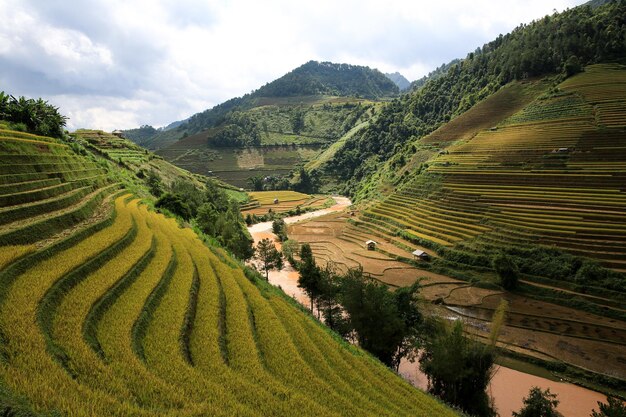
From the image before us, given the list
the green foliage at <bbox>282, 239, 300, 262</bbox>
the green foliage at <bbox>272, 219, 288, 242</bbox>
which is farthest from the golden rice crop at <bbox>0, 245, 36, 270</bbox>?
the green foliage at <bbox>272, 219, 288, 242</bbox>

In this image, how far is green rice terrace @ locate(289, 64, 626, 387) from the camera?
30156 mm

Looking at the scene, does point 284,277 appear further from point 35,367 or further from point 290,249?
point 35,367

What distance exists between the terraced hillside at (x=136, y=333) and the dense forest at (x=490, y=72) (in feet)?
335

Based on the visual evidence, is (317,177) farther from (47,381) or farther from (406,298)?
(47,381)

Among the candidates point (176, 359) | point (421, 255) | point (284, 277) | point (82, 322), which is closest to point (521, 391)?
point (421, 255)

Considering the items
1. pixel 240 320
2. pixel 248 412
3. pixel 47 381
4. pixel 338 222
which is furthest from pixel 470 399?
pixel 338 222

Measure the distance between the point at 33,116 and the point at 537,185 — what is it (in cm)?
6546

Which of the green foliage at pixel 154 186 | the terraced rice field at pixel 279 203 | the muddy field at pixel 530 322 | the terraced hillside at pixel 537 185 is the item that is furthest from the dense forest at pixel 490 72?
the muddy field at pixel 530 322

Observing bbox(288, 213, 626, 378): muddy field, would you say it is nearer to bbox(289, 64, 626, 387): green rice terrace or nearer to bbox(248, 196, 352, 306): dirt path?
bbox(289, 64, 626, 387): green rice terrace

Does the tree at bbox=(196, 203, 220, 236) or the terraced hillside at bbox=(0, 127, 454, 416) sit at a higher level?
the terraced hillside at bbox=(0, 127, 454, 416)

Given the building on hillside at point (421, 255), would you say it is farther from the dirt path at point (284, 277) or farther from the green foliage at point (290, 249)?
the green foliage at point (290, 249)

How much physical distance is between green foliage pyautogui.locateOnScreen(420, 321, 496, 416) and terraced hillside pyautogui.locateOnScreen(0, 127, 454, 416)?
4.87 metres

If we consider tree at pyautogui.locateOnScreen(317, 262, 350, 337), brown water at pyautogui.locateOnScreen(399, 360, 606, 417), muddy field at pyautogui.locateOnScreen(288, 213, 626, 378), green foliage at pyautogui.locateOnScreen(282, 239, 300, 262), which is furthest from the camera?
green foliage at pyautogui.locateOnScreen(282, 239, 300, 262)

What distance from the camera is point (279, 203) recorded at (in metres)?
107
